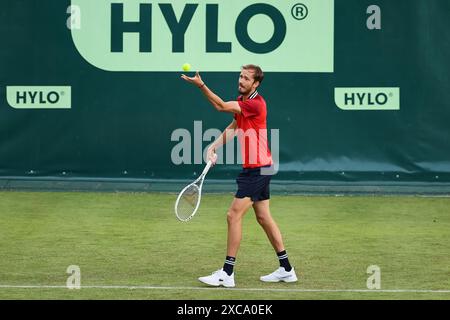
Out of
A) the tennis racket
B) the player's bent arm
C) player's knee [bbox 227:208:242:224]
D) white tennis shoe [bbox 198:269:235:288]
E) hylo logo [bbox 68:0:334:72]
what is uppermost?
hylo logo [bbox 68:0:334:72]

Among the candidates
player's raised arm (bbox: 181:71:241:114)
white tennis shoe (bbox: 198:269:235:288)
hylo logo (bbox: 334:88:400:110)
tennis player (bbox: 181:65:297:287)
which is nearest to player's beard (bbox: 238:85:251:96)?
tennis player (bbox: 181:65:297:287)

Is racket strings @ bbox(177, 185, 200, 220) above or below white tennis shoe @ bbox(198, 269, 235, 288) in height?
above

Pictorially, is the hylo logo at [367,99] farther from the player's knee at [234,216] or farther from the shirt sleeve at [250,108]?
the player's knee at [234,216]

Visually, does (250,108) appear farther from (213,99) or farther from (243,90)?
(213,99)

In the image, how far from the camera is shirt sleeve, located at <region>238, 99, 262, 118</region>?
31.4 feet

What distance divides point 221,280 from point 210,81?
651cm

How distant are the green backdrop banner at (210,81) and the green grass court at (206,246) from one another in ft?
2.24

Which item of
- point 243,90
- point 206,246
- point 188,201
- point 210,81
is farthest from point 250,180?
point 210,81

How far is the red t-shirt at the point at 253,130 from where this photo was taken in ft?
31.5

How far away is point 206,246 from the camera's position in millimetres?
11672

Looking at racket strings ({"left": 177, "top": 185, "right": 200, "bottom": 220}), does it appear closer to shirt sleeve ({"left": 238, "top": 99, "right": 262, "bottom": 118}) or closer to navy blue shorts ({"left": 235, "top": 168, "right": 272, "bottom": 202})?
navy blue shorts ({"left": 235, "top": 168, "right": 272, "bottom": 202})

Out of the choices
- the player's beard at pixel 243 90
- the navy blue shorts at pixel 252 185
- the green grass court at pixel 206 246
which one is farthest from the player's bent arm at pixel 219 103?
the green grass court at pixel 206 246

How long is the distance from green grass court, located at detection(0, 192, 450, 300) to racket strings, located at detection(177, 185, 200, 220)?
1.87ft

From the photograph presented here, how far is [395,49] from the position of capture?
1573 centimetres
